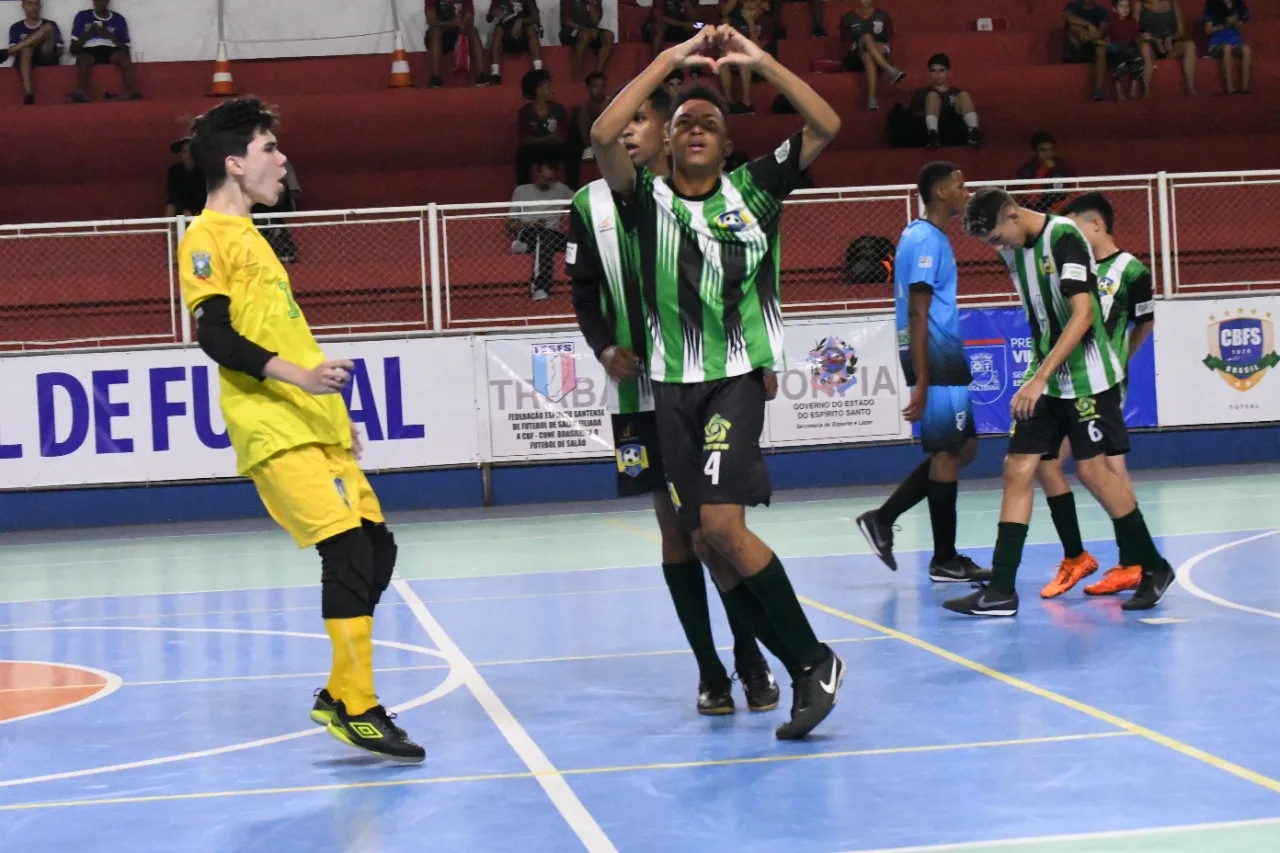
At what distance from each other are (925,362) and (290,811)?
16.7 feet

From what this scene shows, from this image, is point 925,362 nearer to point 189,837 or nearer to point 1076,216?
point 1076,216

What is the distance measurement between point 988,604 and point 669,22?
47.6 ft

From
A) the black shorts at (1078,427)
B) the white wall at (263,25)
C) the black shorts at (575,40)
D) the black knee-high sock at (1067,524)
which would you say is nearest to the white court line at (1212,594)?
the black knee-high sock at (1067,524)

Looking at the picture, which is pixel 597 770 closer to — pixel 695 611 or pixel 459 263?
pixel 695 611

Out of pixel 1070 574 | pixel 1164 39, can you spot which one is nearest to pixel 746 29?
pixel 1164 39

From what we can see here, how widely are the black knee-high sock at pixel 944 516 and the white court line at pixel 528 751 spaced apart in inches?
110

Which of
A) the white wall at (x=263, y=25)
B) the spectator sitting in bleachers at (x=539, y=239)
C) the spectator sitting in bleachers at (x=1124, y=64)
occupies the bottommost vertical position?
the spectator sitting in bleachers at (x=539, y=239)

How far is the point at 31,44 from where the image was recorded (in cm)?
2067

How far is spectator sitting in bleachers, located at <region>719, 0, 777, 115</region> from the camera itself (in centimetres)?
2020

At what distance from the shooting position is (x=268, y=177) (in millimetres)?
5496

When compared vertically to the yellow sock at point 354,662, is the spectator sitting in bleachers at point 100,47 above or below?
above

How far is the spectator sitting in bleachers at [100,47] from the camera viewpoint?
20703 millimetres

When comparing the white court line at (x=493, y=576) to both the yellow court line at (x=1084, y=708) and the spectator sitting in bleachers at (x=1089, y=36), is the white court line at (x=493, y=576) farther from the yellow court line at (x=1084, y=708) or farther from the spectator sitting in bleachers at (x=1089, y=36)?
the spectator sitting in bleachers at (x=1089, y=36)

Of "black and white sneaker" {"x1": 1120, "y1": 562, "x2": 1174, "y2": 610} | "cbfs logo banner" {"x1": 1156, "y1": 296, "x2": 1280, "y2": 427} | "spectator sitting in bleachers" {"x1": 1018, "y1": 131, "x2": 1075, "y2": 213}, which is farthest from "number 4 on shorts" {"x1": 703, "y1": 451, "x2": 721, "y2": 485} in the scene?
"spectator sitting in bleachers" {"x1": 1018, "y1": 131, "x2": 1075, "y2": 213}
